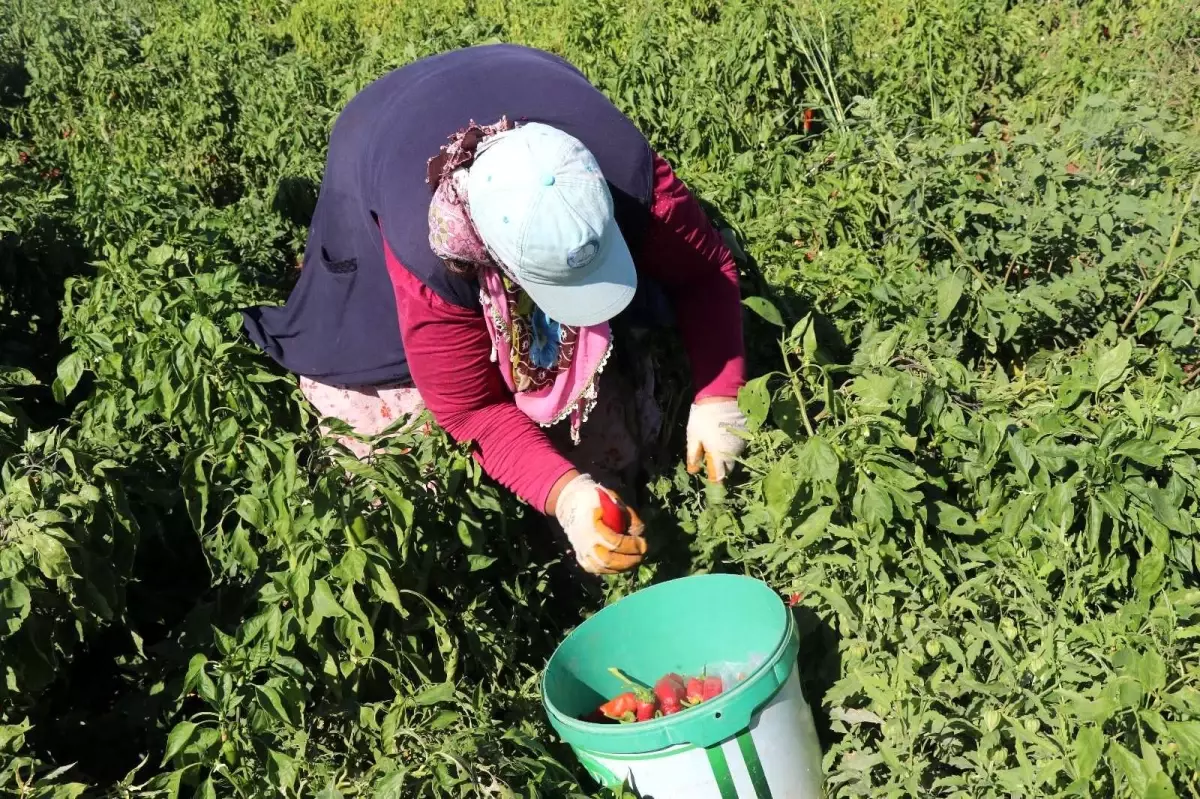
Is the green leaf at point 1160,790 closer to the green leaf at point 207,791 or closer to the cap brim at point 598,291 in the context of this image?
the cap brim at point 598,291

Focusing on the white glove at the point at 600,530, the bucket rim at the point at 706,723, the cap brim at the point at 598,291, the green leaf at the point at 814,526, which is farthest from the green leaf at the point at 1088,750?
the cap brim at the point at 598,291

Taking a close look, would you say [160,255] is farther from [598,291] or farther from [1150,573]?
[1150,573]

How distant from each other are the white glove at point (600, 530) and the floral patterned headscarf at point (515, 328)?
26 centimetres

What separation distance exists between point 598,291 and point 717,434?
538 mm

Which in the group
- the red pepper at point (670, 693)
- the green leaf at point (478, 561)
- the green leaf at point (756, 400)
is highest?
the green leaf at point (756, 400)

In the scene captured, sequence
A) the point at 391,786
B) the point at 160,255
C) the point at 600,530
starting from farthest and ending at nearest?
the point at 160,255
the point at 600,530
the point at 391,786

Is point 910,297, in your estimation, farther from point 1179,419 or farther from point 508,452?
point 508,452

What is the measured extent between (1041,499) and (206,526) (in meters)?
1.87

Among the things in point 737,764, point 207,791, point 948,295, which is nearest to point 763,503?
point 737,764

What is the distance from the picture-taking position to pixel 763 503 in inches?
91.7

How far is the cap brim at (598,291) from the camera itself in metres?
2.10

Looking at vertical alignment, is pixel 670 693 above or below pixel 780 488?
below

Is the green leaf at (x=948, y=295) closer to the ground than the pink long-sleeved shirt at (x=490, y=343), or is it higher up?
closer to the ground

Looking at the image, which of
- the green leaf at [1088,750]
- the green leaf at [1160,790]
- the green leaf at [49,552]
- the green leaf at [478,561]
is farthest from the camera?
the green leaf at [478,561]
